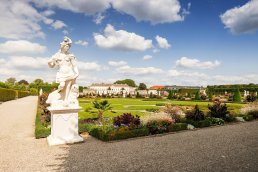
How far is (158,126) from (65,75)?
417 cm

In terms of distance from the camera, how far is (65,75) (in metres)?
8.24

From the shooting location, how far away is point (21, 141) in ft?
28.7

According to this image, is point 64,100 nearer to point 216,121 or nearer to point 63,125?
point 63,125

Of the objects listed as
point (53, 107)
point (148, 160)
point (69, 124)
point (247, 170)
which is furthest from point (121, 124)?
point (247, 170)

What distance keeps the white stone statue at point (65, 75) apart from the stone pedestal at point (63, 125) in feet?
0.80

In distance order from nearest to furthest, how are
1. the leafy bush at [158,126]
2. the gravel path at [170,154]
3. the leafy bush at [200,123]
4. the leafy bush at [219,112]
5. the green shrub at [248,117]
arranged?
1. the gravel path at [170,154]
2. the leafy bush at [158,126]
3. the leafy bush at [200,123]
4. the leafy bush at [219,112]
5. the green shrub at [248,117]

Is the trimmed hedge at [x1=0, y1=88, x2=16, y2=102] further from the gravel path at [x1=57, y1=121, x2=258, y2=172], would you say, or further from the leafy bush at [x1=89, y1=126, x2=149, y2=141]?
the gravel path at [x1=57, y1=121, x2=258, y2=172]

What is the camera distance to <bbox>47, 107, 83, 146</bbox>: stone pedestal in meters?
8.00

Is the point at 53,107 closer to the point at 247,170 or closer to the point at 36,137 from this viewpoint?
the point at 36,137

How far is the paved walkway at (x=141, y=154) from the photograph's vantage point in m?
5.79

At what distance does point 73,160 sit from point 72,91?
2.85 meters

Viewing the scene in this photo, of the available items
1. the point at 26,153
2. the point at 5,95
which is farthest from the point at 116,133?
the point at 5,95

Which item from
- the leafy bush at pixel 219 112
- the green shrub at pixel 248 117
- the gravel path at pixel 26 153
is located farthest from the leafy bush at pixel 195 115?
the gravel path at pixel 26 153

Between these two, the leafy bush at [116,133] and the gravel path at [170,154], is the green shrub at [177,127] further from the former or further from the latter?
the leafy bush at [116,133]
